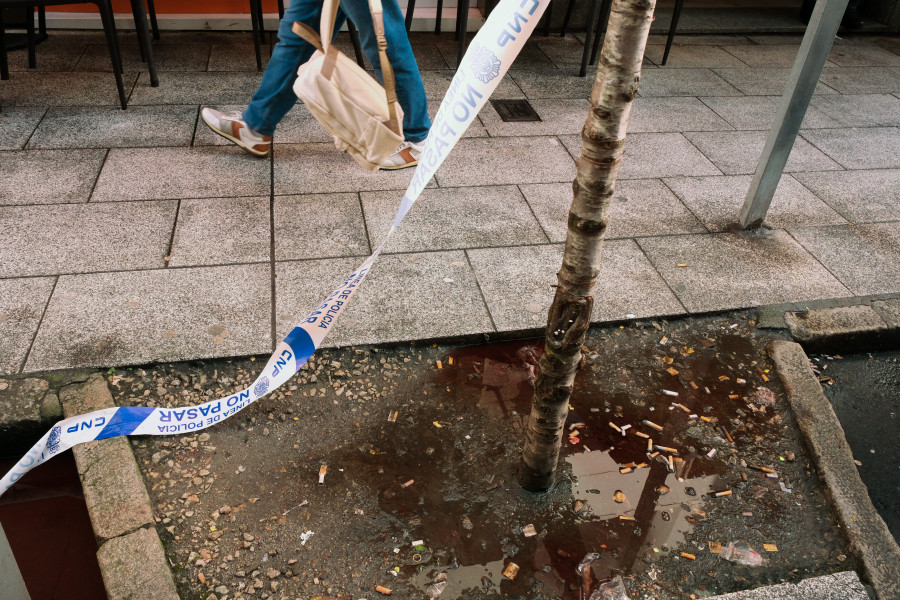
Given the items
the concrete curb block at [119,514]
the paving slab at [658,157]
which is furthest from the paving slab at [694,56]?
the concrete curb block at [119,514]

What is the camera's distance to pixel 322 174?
4762mm

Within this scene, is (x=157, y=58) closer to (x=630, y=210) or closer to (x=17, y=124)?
(x=17, y=124)

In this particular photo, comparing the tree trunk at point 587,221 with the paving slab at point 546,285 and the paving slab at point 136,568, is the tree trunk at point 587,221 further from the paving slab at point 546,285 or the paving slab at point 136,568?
the paving slab at point 136,568

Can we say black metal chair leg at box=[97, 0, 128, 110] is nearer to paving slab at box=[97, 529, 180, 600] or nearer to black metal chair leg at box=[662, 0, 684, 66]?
paving slab at box=[97, 529, 180, 600]

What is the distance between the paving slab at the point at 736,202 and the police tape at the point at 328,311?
2.57 meters

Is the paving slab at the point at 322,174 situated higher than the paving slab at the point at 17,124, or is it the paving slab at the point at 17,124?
the paving slab at the point at 322,174

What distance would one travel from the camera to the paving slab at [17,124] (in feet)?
15.7

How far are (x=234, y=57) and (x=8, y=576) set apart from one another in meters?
5.51

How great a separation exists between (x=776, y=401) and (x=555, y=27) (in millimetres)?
5675

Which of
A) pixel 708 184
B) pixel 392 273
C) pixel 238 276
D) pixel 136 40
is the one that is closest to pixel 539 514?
pixel 392 273

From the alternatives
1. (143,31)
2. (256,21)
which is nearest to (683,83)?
(256,21)

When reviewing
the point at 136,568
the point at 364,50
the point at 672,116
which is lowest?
the point at 136,568

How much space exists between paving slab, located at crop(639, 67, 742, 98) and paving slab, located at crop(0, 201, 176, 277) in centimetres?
444

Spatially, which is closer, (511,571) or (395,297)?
(511,571)
